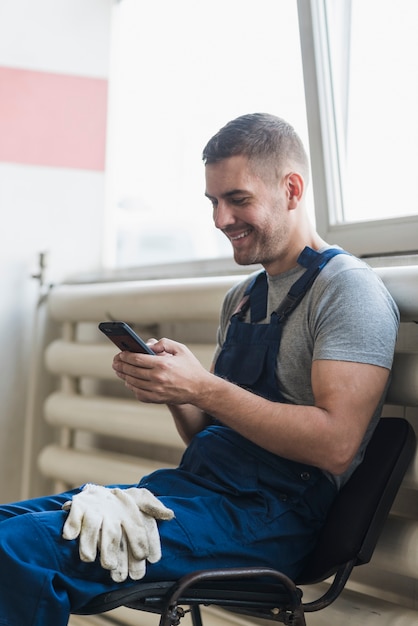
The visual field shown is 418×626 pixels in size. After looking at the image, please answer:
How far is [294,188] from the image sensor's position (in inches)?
82.0

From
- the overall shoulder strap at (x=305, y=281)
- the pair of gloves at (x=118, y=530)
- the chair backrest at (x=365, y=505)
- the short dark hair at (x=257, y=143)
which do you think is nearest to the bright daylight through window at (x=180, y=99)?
the short dark hair at (x=257, y=143)

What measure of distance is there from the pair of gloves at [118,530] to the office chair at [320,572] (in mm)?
53

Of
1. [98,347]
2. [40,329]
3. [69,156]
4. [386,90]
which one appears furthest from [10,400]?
[386,90]

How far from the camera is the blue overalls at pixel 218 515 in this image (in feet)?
5.19

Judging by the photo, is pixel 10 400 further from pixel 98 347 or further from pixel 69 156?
pixel 69 156

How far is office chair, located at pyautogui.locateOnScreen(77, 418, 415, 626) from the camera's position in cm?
165

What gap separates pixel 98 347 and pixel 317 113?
1219 mm

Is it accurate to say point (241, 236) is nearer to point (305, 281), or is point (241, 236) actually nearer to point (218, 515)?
point (305, 281)

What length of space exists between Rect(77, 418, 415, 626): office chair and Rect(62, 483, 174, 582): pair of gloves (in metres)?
0.05

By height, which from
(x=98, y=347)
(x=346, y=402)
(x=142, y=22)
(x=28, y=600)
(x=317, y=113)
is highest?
(x=142, y=22)

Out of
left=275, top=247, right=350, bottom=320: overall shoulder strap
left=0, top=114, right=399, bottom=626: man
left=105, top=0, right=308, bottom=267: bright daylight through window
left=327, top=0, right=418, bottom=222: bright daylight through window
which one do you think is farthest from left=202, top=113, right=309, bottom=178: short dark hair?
left=105, top=0, right=308, bottom=267: bright daylight through window

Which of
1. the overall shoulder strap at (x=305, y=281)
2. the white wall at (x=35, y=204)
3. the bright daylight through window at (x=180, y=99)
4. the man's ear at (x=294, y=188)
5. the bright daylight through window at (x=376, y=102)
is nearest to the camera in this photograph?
the overall shoulder strap at (x=305, y=281)

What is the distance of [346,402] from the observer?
174 cm

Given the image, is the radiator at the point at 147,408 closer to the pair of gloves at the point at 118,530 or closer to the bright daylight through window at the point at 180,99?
the bright daylight through window at the point at 180,99
